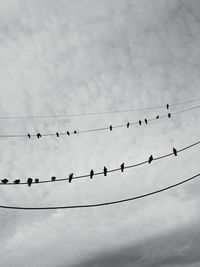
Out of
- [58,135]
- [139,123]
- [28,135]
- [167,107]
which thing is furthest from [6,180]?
[167,107]

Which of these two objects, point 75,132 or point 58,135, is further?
point 75,132

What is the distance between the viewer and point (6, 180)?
52.1ft

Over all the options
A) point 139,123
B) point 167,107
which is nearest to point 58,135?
point 139,123

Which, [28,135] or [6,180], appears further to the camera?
[28,135]

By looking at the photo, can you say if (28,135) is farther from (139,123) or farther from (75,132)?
(139,123)

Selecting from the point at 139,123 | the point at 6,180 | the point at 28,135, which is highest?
the point at 28,135

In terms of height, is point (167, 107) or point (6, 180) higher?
point (167, 107)

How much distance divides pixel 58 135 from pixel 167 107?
29.9 ft

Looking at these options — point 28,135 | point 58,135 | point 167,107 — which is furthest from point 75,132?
point 167,107

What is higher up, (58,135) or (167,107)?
(167,107)

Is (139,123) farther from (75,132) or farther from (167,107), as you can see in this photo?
(75,132)

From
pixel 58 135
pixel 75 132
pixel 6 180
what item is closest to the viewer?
pixel 6 180

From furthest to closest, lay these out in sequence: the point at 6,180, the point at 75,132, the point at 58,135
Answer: the point at 75,132
the point at 58,135
the point at 6,180

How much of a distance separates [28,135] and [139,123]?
9.10 metres
